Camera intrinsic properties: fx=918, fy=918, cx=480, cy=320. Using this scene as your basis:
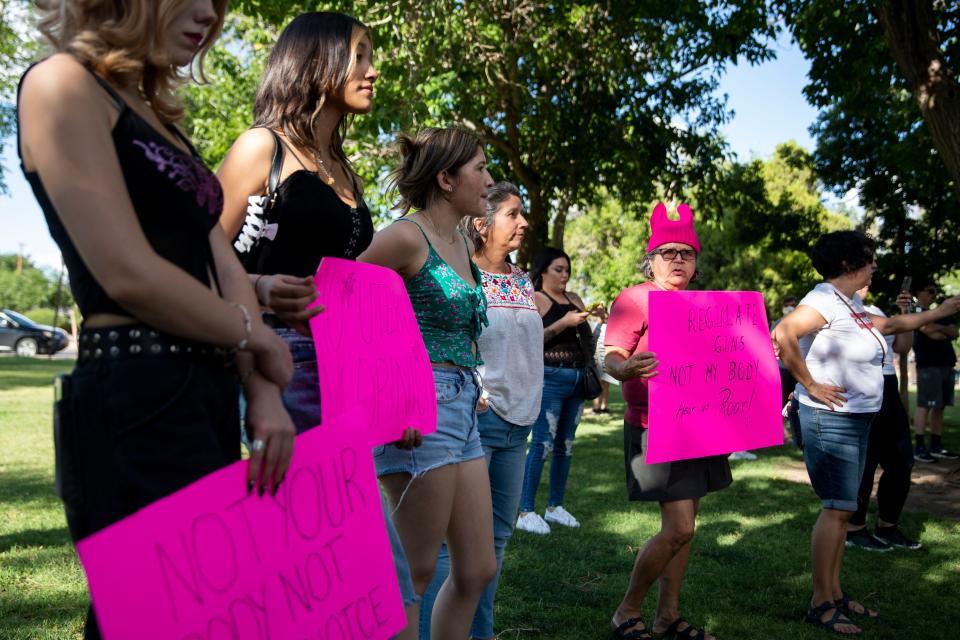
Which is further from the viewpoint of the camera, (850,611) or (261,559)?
(850,611)

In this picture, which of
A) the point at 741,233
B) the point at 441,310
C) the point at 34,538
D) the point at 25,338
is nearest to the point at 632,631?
the point at 441,310

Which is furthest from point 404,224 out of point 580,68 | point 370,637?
point 580,68

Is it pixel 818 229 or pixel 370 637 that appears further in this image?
pixel 818 229

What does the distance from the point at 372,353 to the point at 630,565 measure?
3.78 meters

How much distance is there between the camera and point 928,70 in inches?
325

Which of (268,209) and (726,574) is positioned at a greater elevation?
(268,209)

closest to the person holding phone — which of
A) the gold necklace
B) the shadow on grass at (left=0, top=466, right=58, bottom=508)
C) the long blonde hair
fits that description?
the shadow on grass at (left=0, top=466, right=58, bottom=508)

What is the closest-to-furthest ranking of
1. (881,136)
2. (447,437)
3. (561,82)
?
(447,437) → (561,82) → (881,136)

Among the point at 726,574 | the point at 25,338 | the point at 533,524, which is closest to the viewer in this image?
the point at 726,574

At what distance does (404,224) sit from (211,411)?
59.3 inches

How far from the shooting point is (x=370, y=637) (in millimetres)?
2061

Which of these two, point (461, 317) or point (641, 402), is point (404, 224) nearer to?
point (461, 317)

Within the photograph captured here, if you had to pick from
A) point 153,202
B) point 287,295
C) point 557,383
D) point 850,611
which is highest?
point 153,202

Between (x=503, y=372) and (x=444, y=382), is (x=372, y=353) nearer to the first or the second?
(x=444, y=382)
